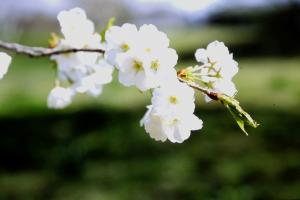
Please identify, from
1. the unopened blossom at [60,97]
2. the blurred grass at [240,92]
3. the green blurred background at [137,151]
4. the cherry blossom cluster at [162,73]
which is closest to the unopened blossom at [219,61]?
the cherry blossom cluster at [162,73]

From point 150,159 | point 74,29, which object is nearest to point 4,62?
point 74,29

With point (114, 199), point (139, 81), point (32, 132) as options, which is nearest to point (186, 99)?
point (139, 81)

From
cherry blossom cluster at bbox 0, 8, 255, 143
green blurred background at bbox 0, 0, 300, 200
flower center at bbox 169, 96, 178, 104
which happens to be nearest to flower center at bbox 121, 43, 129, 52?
cherry blossom cluster at bbox 0, 8, 255, 143

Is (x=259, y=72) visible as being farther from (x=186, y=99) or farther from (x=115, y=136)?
(x=186, y=99)

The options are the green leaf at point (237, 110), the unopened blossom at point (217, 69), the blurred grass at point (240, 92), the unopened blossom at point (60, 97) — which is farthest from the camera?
the blurred grass at point (240, 92)

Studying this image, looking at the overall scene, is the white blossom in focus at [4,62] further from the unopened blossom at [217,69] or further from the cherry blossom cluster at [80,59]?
the unopened blossom at [217,69]

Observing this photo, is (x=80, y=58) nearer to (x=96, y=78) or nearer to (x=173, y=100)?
(x=96, y=78)
